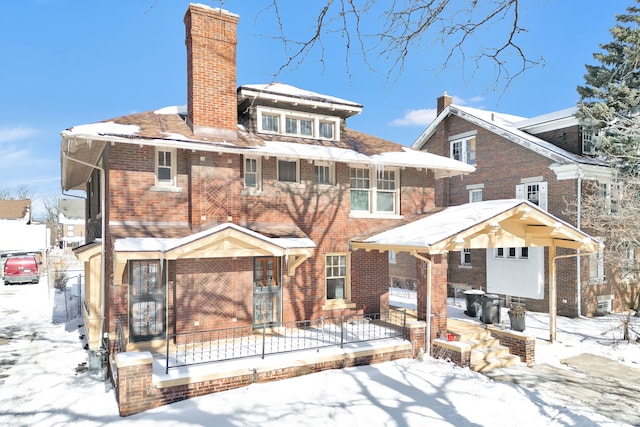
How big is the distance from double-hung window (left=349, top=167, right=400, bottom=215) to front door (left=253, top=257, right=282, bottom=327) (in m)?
3.60

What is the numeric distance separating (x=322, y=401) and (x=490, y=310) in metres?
8.06

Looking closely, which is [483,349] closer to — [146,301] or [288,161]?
[288,161]

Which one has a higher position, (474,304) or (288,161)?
(288,161)

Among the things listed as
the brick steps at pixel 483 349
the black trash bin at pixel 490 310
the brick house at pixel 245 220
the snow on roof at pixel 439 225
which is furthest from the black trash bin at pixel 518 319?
the snow on roof at pixel 439 225

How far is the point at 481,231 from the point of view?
1218cm

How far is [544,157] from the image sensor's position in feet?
64.6

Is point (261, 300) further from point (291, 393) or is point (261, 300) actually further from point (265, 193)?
point (291, 393)

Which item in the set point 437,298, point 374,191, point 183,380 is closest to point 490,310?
point 437,298

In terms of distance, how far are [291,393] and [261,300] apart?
4055 mm

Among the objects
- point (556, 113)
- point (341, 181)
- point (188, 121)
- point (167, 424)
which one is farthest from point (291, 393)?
point (556, 113)

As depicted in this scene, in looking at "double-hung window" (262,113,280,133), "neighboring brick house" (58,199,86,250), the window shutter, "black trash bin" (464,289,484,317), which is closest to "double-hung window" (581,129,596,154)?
the window shutter

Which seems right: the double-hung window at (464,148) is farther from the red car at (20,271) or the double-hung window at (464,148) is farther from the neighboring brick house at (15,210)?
the neighboring brick house at (15,210)

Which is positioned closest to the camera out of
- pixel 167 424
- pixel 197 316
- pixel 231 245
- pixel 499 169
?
pixel 167 424

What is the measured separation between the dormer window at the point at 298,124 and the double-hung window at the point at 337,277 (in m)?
4.32
